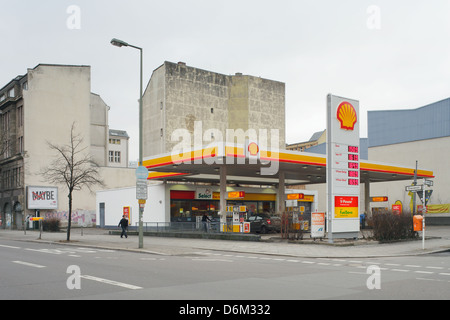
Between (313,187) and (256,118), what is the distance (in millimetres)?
13962

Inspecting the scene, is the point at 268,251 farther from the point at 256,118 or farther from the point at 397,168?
the point at 256,118

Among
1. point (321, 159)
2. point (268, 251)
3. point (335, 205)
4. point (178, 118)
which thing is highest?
point (178, 118)

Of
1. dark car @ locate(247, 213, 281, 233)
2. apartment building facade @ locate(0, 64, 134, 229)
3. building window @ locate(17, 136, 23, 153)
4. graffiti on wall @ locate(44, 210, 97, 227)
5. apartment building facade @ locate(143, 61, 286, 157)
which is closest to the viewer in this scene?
dark car @ locate(247, 213, 281, 233)

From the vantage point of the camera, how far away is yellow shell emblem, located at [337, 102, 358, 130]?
24.9 m

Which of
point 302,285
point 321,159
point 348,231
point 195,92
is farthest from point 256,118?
point 302,285

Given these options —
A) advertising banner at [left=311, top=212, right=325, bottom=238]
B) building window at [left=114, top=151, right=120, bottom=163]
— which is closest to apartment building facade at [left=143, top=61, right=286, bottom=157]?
building window at [left=114, top=151, right=120, bottom=163]

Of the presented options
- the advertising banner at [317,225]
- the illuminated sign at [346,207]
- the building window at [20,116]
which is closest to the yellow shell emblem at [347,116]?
the illuminated sign at [346,207]

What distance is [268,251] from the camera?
815 inches

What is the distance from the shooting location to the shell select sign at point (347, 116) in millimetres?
24875

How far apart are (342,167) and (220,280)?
601 inches

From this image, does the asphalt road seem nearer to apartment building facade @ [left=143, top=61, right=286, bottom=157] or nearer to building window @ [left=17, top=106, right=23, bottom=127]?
building window @ [left=17, top=106, right=23, bottom=127]

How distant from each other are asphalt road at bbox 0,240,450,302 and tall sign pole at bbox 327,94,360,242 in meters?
8.49

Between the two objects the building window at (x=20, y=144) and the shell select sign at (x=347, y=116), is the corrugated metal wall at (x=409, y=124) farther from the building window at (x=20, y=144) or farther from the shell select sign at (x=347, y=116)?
the building window at (x=20, y=144)
